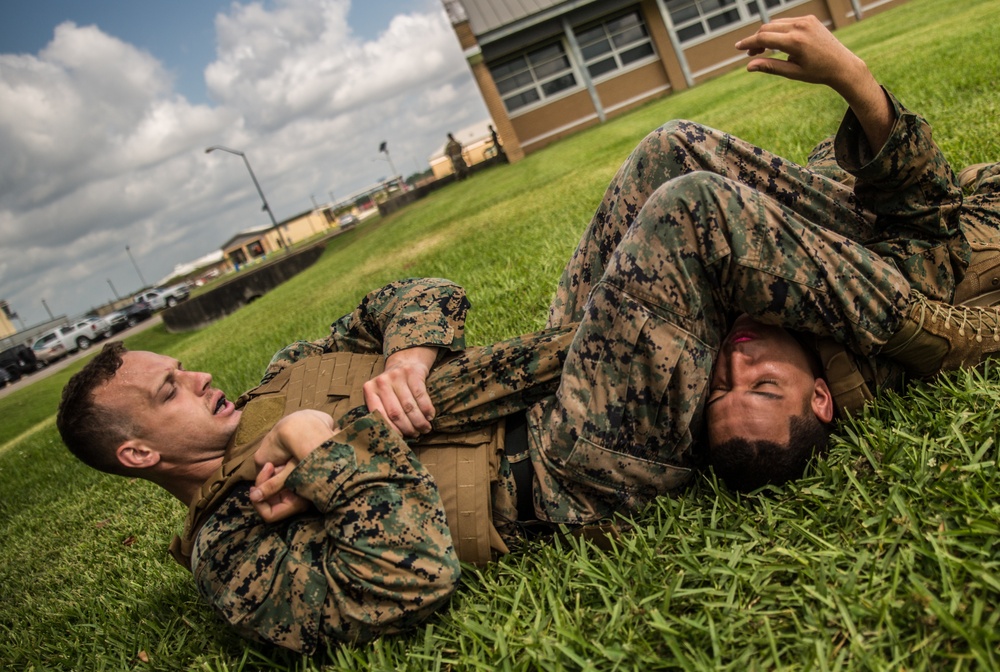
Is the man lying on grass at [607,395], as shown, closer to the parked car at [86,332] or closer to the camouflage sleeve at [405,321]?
the camouflage sleeve at [405,321]

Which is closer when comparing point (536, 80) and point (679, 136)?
point (679, 136)

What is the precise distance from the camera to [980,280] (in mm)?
2223

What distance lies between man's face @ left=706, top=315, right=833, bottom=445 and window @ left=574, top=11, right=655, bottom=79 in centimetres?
2666

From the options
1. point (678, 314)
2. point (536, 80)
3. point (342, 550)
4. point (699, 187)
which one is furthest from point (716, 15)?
point (342, 550)

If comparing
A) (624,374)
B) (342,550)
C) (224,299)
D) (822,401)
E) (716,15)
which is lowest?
(822,401)

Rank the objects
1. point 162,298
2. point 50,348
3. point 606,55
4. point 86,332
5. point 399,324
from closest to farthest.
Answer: point 399,324 → point 606,55 → point 50,348 → point 86,332 → point 162,298

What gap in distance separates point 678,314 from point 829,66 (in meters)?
0.91

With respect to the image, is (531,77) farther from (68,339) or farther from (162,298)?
(162,298)

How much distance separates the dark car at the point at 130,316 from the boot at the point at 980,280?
4586 centimetres

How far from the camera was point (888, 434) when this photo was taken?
1.99m

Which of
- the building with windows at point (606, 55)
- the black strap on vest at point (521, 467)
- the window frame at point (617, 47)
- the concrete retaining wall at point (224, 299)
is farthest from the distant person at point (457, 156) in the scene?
the black strap on vest at point (521, 467)

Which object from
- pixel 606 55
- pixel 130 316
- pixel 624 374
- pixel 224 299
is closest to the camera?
pixel 624 374

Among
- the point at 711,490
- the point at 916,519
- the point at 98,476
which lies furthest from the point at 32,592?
the point at 916,519

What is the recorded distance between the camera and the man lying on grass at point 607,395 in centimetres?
190
